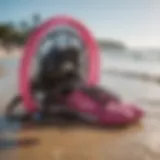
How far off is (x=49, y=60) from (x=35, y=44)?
5 cm

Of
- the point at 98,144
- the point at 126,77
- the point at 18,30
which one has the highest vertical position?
the point at 18,30

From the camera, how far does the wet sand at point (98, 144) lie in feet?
2.49

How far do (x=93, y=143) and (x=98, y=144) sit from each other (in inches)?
0.5

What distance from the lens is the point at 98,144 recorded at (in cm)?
76

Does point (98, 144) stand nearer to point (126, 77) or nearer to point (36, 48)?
point (126, 77)

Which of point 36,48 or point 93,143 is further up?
point 36,48

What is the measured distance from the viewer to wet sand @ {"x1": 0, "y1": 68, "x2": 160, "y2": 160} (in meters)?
0.76

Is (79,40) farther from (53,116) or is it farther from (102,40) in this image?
(53,116)

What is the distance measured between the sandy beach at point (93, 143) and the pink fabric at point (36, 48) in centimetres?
9

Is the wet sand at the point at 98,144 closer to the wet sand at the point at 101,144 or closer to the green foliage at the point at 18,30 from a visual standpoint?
the wet sand at the point at 101,144

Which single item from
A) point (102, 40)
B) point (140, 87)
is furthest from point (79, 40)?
point (140, 87)

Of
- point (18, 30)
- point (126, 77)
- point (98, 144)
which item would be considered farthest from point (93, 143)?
point (18, 30)

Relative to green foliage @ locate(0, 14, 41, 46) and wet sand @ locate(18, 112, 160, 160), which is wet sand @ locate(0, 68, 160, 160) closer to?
wet sand @ locate(18, 112, 160, 160)

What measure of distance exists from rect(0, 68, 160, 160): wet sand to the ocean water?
0.14ft
